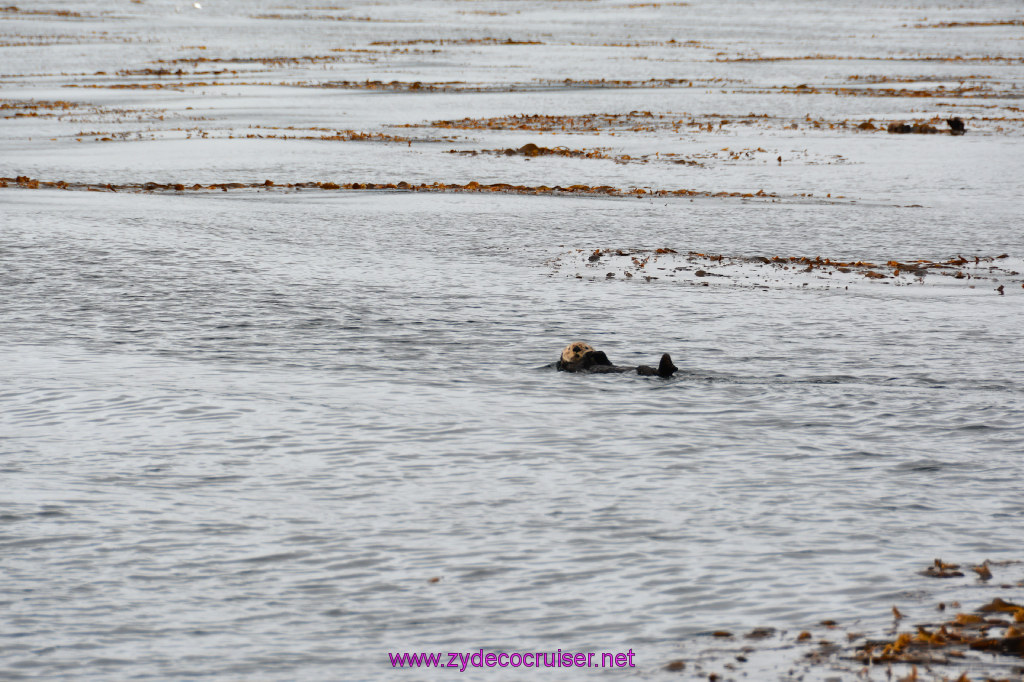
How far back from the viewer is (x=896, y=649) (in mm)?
5996

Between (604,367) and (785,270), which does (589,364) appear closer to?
(604,367)

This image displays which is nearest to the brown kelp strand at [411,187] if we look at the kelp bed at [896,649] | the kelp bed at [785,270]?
the kelp bed at [785,270]

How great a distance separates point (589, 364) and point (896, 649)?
539 cm

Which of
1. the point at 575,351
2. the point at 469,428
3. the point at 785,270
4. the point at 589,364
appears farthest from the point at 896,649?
the point at 785,270

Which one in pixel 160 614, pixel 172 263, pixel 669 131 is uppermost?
pixel 669 131

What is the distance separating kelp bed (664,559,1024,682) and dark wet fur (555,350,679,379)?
14.7 feet

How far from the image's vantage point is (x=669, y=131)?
33.3 metres

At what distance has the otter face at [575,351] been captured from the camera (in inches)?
436

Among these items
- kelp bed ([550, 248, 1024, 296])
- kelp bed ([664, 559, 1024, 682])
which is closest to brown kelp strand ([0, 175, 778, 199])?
kelp bed ([550, 248, 1024, 296])

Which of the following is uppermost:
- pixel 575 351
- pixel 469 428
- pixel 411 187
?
pixel 411 187

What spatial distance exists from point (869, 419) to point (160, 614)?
5797 millimetres

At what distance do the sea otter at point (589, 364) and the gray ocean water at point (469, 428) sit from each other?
222 millimetres

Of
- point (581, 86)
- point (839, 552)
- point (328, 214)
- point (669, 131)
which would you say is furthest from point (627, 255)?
point (581, 86)

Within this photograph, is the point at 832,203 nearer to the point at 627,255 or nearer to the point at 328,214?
the point at 627,255
